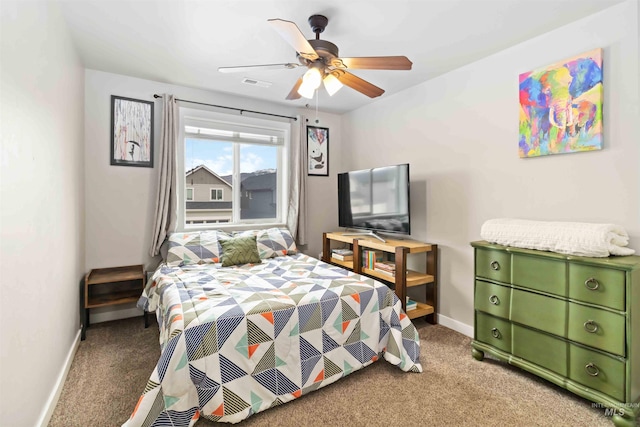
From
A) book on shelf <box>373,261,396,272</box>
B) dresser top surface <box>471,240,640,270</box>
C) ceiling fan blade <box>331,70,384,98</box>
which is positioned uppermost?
ceiling fan blade <box>331,70,384,98</box>

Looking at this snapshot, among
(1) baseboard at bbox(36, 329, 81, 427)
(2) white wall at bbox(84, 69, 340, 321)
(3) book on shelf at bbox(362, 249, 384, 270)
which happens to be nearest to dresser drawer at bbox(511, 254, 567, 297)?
(3) book on shelf at bbox(362, 249, 384, 270)

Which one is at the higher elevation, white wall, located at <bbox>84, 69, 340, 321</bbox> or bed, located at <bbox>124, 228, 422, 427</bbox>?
white wall, located at <bbox>84, 69, 340, 321</bbox>

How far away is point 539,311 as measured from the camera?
Result: 6.59 feet

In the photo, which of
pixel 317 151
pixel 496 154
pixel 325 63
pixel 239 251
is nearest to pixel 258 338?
pixel 239 251

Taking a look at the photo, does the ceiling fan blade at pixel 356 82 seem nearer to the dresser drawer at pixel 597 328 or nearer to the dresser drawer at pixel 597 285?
the dresser drawer at pixel 597 285

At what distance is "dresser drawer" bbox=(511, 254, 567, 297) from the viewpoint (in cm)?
190

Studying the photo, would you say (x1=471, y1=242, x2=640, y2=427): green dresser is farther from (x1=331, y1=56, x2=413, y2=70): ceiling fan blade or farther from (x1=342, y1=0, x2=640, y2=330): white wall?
(x1=331, y1=56, x2=413, y2=70): ceiling fan blade

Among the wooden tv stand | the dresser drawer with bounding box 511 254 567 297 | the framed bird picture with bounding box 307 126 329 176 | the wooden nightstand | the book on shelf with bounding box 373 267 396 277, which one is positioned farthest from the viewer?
the framed bird picture with bounding box 307 126 329 176

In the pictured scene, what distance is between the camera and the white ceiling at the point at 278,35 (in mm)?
1996

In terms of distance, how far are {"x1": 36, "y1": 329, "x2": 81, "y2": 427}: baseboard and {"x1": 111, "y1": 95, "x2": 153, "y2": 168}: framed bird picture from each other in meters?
1.77

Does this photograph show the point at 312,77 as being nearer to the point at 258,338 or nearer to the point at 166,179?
the point at 258,338

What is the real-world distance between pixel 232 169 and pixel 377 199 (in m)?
1.86

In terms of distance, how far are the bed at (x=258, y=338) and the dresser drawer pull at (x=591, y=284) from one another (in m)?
1.12

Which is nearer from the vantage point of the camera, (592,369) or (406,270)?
(592,369)
